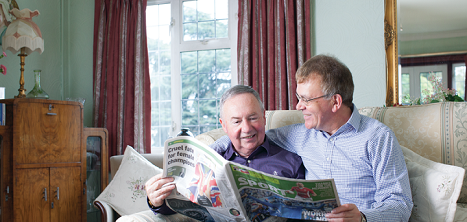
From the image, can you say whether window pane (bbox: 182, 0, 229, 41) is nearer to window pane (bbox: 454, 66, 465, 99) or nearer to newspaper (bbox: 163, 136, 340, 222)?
window pane (bbox: 454, 66, 465, 99)

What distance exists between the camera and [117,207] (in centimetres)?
212

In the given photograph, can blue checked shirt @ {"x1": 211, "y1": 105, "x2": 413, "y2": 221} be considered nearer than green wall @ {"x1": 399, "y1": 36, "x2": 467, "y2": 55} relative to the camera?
Yes

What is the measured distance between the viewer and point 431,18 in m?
2.49

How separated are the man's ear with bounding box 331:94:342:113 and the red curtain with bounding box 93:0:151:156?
238 centimetres

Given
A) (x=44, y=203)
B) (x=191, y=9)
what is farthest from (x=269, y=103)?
(x=44, y=203)

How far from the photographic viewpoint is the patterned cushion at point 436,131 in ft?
4.83

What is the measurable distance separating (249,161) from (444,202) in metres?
0.73

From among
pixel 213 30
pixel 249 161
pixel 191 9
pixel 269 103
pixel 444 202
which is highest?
pixel 191 9

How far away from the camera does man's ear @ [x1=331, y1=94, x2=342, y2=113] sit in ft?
4.28


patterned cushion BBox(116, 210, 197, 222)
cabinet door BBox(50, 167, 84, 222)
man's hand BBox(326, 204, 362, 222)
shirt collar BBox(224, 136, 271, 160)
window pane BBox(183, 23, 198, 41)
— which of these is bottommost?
cabinet door BBox(50, 167, 84, 222)

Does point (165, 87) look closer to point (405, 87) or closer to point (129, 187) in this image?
point (129, 187)

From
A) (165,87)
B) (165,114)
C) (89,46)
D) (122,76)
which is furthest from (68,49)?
(165,114)

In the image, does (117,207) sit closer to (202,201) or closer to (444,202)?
(202,201)

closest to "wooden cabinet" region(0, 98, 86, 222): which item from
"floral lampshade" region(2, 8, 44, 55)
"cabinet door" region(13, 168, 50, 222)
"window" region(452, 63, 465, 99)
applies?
"cabinet door" region(13, 168, 50, 222)
